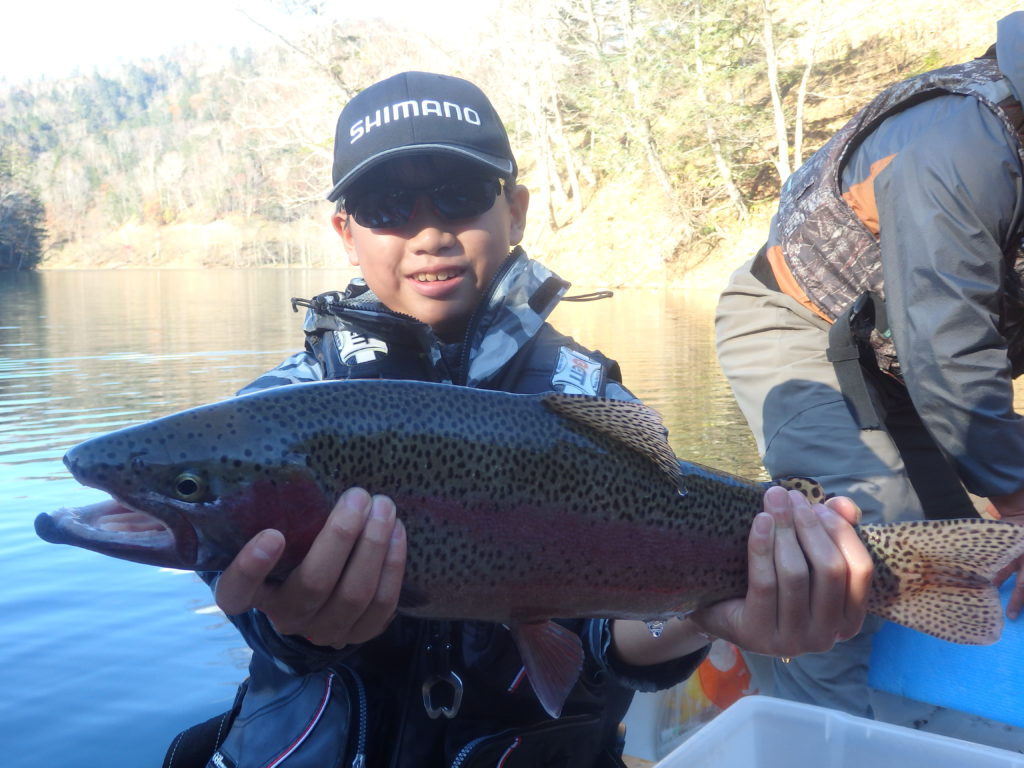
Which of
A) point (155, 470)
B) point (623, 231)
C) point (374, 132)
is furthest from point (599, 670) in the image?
point (623, 231)

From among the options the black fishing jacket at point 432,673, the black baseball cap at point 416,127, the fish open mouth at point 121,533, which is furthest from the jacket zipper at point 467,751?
the black baseball cap at point 416,127

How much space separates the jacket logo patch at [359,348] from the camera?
2788 mm

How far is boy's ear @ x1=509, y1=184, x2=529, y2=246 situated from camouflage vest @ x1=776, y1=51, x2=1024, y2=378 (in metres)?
1.25

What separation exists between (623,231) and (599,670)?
30873 millimetres

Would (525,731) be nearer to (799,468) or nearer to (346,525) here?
(346,525)

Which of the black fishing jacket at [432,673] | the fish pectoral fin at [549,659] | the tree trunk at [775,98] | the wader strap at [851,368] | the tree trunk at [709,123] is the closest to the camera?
the fish pectoral fin at [549,659]

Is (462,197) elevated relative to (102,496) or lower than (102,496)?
elevated

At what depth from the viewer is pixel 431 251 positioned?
2.89m

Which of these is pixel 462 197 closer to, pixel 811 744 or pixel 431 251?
pixel 431 251

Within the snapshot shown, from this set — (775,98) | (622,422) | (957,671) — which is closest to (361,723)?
(622,422)

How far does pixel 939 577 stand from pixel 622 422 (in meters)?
0.93

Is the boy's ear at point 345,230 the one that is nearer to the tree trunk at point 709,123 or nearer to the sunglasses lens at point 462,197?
the sunglasses lens at point 462,197

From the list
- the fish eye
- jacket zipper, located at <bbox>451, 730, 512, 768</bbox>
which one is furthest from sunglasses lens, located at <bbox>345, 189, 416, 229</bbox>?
jacket zipper, located at <bbox>451, 730, 512, 768</bbox>

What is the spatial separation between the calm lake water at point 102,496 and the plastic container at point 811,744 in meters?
3.10
